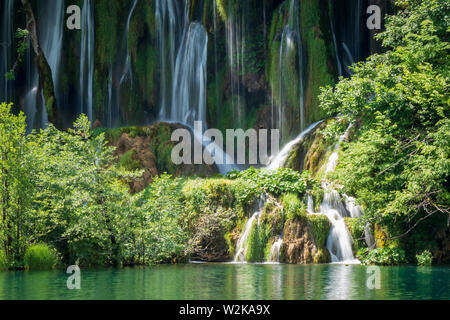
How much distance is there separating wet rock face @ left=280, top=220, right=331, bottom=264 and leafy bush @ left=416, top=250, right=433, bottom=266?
2794 millimetres

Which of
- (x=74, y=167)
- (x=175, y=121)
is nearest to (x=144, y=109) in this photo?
(x=175, y=121)

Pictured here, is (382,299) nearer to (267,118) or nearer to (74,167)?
(74,167)

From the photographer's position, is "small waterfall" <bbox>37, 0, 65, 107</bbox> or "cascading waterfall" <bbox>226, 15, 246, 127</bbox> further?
"small waterfall" <bbox>37, 0, 65, 107</bbox>

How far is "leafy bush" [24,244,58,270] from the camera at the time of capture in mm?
16406

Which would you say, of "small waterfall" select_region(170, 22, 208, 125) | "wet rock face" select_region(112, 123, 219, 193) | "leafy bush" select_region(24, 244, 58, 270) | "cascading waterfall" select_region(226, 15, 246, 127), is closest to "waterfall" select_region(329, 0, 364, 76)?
"cascading waterfall" select_region(226, 15, 246, 127)

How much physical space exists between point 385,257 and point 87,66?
23.0 metres

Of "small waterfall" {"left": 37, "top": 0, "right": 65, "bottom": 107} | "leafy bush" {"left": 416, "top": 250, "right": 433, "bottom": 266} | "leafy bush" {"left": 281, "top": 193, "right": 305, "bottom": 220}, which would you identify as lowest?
"leafy bush" {"left": 416, "top": 250, "right": 433, "bottom": 266}

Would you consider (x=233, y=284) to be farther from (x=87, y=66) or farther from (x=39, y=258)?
(x=87, y=66)

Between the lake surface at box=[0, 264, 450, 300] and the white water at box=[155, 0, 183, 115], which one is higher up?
the white water at box=[155, 0, 183, 115]

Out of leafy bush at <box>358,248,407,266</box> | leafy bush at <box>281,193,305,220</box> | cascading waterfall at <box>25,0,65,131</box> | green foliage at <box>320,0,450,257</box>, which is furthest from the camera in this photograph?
cascading waterfall at <box>25,0,65,131</box>

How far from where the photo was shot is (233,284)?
41.1 feet

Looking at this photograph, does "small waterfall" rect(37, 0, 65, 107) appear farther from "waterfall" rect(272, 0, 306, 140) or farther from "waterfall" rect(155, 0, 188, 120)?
"waterfall" rect(272, 0, 306, 140)

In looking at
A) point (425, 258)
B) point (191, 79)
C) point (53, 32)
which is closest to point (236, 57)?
point (191, 79)

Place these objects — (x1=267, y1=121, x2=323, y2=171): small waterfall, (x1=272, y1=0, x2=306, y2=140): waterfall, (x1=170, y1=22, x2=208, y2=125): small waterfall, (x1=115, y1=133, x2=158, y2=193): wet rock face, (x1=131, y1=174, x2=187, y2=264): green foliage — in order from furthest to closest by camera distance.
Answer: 1. (x1=170, y1=22, x2=208, y2=125): small waterfall
2. (x1=272, y1=0, x2=306, y2=140): waterfall
3. (x1=115, y1=133, x2=158, y2=193): wet rock face
4. (x1=267, y1=121, x2=323, y2=171): small waterfall
5. (x1=131, y1=174, x2=187, y2=264): green foliage
